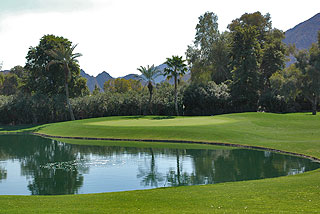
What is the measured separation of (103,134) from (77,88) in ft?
109

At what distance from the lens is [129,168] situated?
22.9 meters

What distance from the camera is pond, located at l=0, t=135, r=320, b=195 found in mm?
18266

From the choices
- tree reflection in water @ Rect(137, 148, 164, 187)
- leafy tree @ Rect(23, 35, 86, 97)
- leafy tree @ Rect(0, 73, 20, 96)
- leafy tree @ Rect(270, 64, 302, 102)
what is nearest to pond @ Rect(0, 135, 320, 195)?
tree reflection in water @ Rect(137, 148, 164, 187)

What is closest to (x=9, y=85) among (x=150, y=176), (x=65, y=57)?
(x=65, y=57)

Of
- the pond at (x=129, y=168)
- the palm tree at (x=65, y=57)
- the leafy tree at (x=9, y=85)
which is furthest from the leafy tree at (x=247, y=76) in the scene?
the leafy tree at (x=9, y=85)

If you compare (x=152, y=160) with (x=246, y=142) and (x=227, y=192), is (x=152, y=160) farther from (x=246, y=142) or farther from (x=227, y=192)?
(x=227, y=192)

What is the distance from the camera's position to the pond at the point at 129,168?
1827 cm

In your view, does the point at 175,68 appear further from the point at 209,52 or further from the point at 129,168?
the point at 129,168

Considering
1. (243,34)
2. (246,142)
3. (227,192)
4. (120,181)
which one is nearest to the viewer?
(227,192)

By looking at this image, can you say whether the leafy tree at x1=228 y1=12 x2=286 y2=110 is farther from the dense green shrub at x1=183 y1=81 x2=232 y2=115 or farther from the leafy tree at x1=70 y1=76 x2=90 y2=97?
the leafy tree at x1=70 y1=76 x2=90 y2=97

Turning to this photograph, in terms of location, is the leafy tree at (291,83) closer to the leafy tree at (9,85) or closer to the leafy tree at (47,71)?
the leafy tree at (47,71)

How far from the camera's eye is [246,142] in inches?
1214

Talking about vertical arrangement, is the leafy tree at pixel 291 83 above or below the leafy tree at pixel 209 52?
below

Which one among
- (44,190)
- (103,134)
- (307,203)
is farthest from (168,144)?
(307,203)
